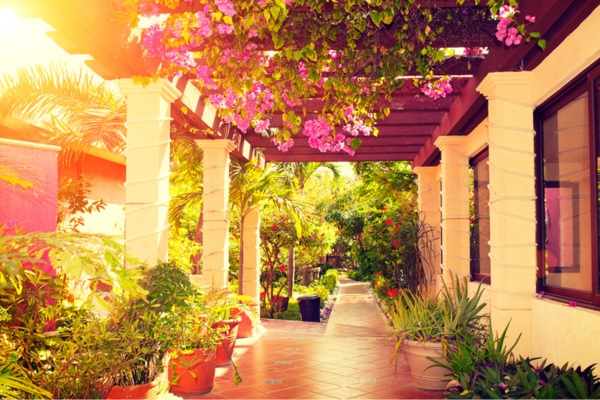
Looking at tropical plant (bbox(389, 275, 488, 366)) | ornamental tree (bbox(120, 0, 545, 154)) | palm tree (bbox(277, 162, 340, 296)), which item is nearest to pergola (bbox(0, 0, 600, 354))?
ornamental tree (bbox(120, 0, 545, 154))

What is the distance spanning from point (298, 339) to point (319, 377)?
217 centimetres

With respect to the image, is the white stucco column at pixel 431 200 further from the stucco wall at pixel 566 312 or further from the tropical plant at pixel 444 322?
the stucco wall at pixel 566 312

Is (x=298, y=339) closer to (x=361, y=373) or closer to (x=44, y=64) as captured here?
(x=361, y=373)

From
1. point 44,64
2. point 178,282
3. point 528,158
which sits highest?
point 44,64

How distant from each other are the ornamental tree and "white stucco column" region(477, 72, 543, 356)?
0.52 m

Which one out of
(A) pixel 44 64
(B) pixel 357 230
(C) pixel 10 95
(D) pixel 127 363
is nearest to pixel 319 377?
(D) pixel 127 363

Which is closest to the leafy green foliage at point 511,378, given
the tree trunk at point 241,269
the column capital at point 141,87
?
the column capital at point 141,87

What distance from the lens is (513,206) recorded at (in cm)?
430

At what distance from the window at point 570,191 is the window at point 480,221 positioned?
202 cm

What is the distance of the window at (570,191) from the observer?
347cm

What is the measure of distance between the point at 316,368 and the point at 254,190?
114 inches

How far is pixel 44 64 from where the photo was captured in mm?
7945

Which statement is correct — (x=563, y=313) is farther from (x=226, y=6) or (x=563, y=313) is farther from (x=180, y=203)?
(x=180, y=203)

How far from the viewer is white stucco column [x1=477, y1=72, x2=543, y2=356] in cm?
426
